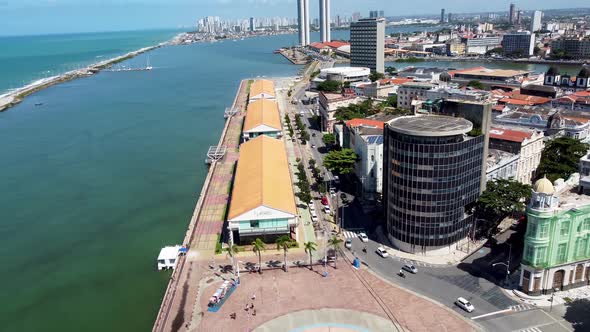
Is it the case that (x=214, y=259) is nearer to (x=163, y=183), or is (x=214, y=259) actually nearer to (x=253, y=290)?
(x=253, y=290)

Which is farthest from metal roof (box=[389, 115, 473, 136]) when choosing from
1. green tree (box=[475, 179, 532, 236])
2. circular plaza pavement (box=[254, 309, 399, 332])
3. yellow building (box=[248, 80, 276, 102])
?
yellow building (box=[248, 80, 276, 102])

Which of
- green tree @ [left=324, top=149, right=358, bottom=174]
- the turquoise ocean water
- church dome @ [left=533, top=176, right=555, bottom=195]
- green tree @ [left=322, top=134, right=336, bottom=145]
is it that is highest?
church dome @ [left=533, top=176, right=555, bottom=195]

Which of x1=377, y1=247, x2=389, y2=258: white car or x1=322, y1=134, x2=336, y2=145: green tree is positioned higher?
x1=322, y1=134, x2=336, y2=145: green tree

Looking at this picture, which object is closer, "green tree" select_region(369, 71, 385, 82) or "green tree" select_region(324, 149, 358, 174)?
"green tree" select_region(324, 149, 358, 174)

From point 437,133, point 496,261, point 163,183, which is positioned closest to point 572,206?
point 496,261

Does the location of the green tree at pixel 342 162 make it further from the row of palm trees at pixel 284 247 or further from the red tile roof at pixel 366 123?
the row of palm trees at pixel 284 247

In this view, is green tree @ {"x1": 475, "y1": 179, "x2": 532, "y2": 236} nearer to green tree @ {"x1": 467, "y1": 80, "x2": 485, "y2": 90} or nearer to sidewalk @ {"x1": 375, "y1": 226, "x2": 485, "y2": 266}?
sidewalk @ {"x1": 375, "y1": 226, "x2": 485, "y2": 266}

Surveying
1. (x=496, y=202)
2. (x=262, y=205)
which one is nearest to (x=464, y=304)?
(x=496, y=202)
